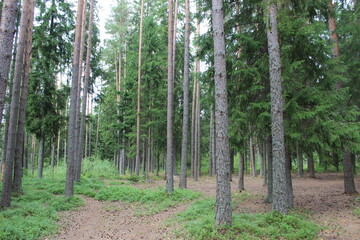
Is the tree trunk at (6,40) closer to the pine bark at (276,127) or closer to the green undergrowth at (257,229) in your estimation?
the green undergrowth at (257,229)

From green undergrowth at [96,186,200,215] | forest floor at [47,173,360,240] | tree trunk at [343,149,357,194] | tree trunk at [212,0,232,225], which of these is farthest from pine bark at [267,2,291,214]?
tree trunk at [343,149,357,194]

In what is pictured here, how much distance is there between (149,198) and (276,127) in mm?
7158

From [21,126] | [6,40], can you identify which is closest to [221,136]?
[6,40]

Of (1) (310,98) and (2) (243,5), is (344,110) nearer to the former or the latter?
(1) (310,98)

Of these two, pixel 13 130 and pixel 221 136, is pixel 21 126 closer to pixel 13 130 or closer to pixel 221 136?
pixel 13 130

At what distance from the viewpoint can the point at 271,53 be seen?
7.19 m

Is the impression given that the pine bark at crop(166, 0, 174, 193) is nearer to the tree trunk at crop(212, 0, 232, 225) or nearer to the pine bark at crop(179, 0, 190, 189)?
the pine bark at crop(179, 0, 190, 189)

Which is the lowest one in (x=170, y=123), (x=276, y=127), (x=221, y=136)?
(x=221, y=136)

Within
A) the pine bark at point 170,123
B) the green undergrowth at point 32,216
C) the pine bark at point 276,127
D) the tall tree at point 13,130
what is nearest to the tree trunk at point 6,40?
the green undergrowth at point 32,216

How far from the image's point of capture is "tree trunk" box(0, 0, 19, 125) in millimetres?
4543

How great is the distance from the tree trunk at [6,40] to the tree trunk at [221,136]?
4701 mm

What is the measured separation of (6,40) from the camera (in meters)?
4.66

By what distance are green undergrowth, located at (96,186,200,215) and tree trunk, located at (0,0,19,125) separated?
21.4ft

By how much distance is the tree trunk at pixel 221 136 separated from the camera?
242 inches
